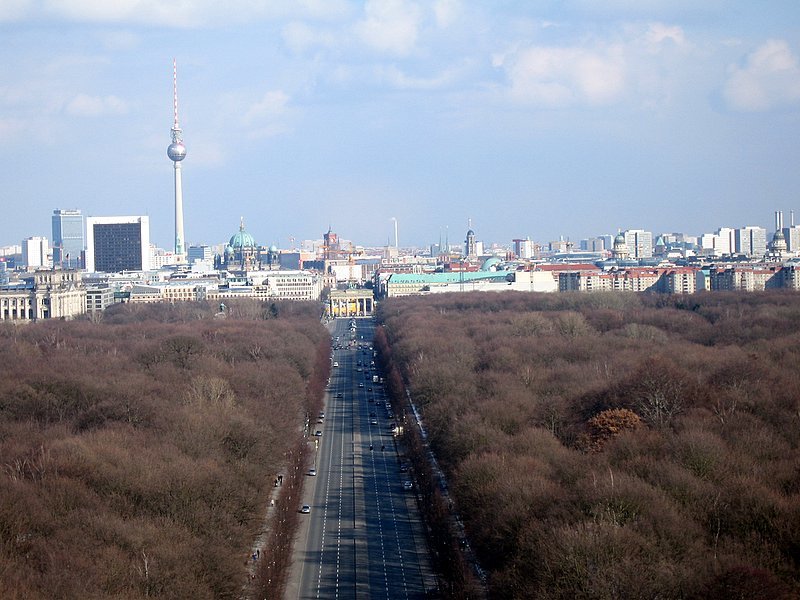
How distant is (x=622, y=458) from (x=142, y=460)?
10.7 meters

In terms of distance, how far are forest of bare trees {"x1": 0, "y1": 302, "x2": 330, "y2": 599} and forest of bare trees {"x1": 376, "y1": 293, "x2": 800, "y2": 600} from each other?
16.3 ft

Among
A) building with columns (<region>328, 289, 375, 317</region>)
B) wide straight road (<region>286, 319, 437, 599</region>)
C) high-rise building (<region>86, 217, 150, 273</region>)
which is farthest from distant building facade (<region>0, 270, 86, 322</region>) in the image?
high-rise building (<region>86, 217, 150, 273</region>)

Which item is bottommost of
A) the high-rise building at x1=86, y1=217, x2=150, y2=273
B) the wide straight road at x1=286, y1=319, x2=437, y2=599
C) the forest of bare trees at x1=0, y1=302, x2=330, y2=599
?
the wide straight road at x1=286, y1=319, x2=437, y2=599

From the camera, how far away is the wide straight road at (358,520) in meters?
25.6

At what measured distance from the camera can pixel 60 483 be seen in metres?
26.1

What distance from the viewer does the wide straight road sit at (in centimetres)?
2562

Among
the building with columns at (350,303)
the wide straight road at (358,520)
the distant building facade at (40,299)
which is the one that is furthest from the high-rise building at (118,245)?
the wide straight road at (358,520)

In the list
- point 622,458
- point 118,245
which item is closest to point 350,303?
point 118,245

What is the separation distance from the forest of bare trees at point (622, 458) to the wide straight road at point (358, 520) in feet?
4.59

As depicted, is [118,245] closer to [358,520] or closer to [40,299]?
[40,299]

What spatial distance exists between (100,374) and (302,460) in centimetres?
1157

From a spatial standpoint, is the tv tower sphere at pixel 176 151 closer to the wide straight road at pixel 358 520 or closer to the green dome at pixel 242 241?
the green dome at pixel 242 241

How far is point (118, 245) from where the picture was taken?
154 metres

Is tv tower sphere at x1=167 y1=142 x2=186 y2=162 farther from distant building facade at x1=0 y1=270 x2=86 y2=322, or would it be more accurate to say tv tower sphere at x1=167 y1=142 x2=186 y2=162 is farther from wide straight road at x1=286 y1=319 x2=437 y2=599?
wide straight road at x1=286 y1=319 x2=437 y2=599
